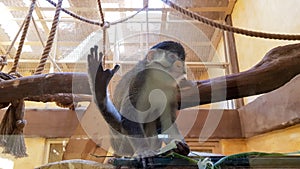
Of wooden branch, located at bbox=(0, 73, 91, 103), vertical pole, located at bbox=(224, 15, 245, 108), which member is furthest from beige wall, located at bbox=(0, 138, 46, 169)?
vertical pole, located at bbox=(224, 15, 245, 108)

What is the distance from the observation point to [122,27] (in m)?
3.30

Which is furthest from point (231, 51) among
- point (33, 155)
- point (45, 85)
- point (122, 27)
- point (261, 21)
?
point (45, 85)

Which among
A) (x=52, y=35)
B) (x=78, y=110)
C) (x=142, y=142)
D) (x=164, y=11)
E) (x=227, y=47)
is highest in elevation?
(x=164, y=11)

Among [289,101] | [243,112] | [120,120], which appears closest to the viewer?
[120,120]

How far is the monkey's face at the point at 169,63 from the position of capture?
0.86 metres

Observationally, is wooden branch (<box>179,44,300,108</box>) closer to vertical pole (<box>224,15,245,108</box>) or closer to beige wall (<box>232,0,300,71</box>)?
beige wall (<box>232,0,300,71</box>)

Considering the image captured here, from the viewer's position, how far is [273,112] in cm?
181

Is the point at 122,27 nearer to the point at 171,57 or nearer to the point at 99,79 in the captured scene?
the point at 171,57

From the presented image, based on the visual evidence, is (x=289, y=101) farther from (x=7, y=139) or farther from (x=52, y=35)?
(x=7, y=139)

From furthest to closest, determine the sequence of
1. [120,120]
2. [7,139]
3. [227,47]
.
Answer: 1. [227,47]
2. [7,139]
3. [120,120]

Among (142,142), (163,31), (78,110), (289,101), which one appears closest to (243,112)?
(289,101)

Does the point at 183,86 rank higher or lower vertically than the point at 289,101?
lower

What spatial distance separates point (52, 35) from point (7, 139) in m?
0.40

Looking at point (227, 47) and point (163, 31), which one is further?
point (163, 31)
